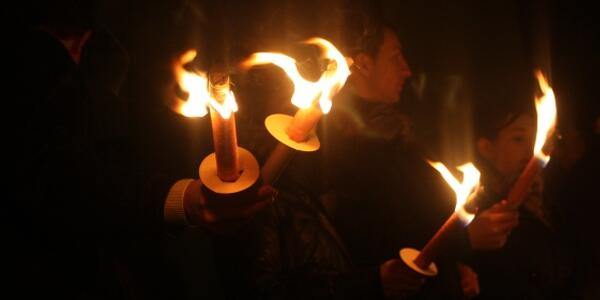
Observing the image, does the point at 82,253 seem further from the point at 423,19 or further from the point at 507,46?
the point at 507,46

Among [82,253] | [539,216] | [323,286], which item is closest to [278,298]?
[323,286]

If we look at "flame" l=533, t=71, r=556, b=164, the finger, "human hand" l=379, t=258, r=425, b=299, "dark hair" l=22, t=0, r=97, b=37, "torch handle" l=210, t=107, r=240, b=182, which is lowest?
"human hand" l=379, t=258, r=425, b=299

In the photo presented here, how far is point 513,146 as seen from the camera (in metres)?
3.01

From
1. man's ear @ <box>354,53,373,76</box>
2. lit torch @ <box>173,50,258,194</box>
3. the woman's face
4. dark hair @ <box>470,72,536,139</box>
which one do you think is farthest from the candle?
dark hair @ <box>470,72,536,139</box>

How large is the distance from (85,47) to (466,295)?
2.31 m

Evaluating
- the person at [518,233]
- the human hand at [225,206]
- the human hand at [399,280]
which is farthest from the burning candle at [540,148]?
the human hand at [225,206]

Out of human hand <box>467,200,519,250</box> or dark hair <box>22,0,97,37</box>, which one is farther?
human hand <box>467,200,519,250</box>

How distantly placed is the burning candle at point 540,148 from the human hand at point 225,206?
114 centimetres

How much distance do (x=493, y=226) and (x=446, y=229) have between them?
2.89 feet

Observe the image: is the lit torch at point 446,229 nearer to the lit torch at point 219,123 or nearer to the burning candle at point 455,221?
the burning candle at point 455,221

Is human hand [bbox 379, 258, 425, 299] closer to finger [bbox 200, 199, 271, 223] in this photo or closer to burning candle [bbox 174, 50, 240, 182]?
finger [bbox 200, 199, 271, 223]

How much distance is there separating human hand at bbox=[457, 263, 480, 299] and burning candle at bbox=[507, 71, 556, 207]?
2.43 ft

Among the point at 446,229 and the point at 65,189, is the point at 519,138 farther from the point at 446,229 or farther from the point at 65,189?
the point at 65,189

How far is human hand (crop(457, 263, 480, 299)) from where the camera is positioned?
7.66 ft
